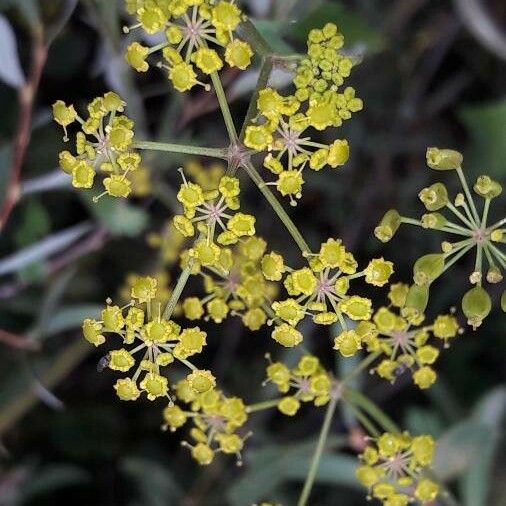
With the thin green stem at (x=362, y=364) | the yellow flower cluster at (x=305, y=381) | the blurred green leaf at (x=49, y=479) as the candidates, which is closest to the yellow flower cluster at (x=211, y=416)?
the yellow flower cluster at (x=305, y=381)

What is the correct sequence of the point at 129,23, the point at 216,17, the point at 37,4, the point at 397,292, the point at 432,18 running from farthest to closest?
the point at 432,18, the point at 129,23, the point at 37,4, the point at 397,292, the point at 216,17

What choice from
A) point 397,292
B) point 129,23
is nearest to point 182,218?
point 397,292

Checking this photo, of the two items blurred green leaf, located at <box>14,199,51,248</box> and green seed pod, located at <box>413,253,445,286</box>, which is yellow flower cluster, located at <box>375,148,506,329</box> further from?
blurred green leaf, located at <box>14,199,51,248</box>

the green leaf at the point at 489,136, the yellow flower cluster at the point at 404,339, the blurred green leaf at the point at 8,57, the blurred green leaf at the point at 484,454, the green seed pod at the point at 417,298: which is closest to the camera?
the green seed pod at the point at 417,298

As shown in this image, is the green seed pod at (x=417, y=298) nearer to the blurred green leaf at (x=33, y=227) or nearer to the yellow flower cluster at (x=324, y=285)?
the yellow flower cluster at (x=324, y=285)

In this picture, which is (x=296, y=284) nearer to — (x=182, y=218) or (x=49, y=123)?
(x=182, y=218)

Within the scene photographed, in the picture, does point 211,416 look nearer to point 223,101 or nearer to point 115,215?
point 223,101

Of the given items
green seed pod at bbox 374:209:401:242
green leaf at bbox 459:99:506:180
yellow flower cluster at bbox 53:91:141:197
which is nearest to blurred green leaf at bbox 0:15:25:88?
yellow flower cluster at bbox 53:91:141:197
